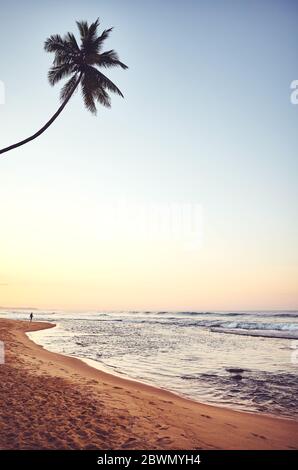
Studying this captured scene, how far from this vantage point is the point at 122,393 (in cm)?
858

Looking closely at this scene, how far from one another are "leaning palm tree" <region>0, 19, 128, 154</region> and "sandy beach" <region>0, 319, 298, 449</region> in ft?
39.1

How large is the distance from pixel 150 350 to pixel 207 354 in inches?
129

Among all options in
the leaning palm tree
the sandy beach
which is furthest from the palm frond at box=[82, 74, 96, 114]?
the sandy beach

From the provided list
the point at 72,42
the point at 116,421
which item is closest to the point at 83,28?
the point at 72,42

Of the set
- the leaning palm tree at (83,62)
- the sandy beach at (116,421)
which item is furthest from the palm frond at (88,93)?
the sandy beach at (116,421)

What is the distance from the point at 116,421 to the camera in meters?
6.12

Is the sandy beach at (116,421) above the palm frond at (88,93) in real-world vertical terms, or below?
below

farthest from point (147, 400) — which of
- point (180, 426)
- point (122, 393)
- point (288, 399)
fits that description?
point (288, 399)

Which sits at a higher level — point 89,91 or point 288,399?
point 89,91

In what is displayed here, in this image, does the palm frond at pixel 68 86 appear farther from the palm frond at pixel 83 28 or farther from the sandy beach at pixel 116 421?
the sandy beach at pixel 116 421

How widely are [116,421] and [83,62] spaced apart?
49.8 ft

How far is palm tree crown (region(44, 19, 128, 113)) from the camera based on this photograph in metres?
14.7

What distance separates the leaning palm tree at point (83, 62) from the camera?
48.1 ft
